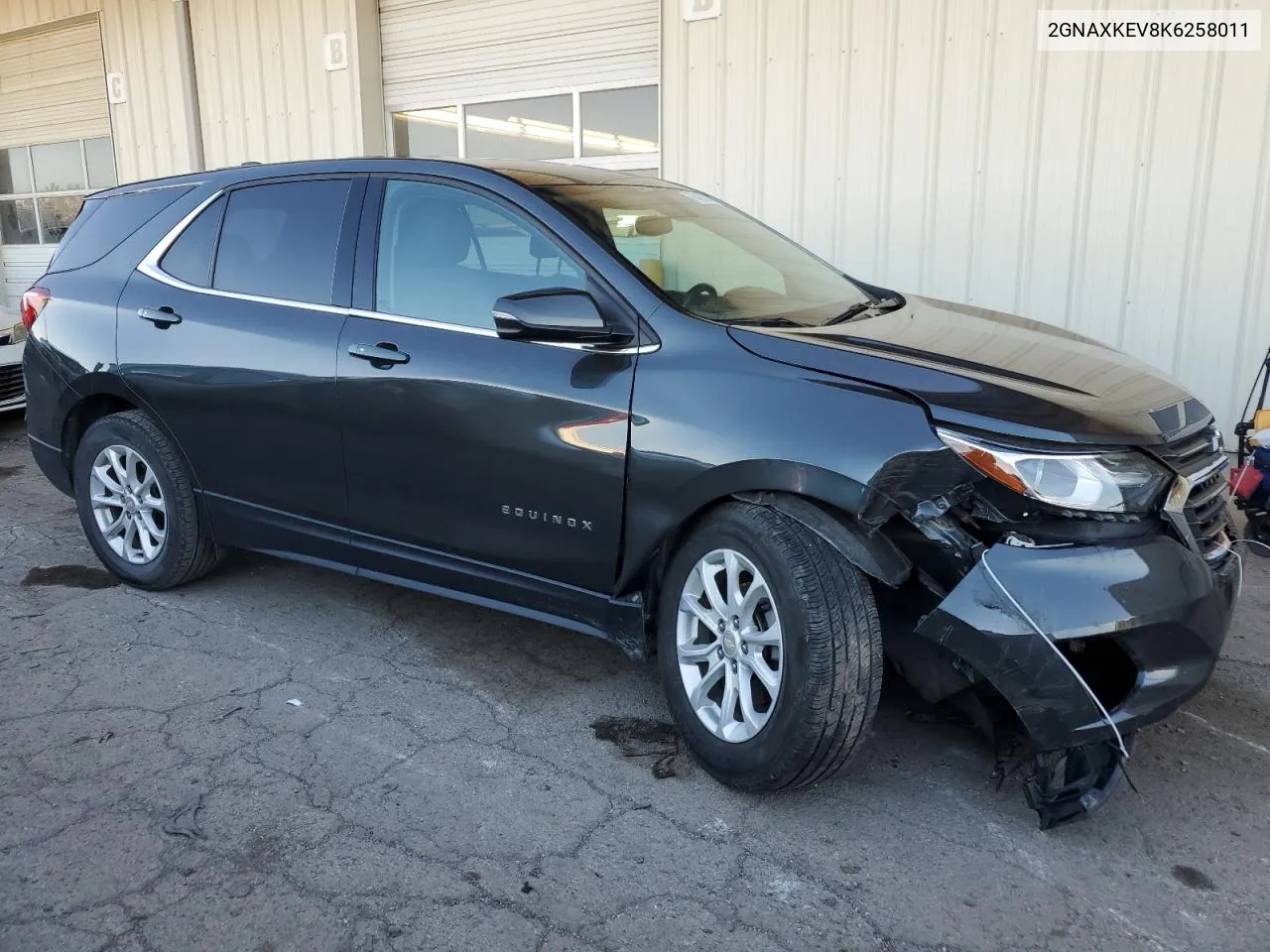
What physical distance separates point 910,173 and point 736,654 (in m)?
4.57

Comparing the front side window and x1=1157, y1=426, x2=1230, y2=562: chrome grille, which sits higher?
the front side window

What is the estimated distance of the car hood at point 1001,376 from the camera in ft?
8.20

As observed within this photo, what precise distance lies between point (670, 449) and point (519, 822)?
1.09 m

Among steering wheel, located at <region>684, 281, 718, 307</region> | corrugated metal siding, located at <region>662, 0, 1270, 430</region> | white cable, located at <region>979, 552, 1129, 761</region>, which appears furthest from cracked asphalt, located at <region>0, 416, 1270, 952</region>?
corrugated metal siding, located at <region>662, 0, 1270, 430</region>

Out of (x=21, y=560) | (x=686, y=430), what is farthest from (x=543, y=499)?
(x=21, y=560)

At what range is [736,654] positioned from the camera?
9.12 ft

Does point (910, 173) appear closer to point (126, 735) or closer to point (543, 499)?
point (543, 499)

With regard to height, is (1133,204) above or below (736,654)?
above

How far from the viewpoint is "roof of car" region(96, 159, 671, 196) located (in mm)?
3424

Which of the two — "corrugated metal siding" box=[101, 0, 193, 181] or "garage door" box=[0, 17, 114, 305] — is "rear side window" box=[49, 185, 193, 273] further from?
"garage door" box=[0, 17, 114, 305]

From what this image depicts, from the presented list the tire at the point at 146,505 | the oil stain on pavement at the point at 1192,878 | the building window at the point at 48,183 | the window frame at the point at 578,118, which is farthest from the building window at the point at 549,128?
the oil stain on pavement at the point at 1192,878

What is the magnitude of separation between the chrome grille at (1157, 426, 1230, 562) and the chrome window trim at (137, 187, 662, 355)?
1.42 m

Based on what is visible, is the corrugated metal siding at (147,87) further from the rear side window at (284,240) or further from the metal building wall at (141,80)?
the rear side window at (284,240)

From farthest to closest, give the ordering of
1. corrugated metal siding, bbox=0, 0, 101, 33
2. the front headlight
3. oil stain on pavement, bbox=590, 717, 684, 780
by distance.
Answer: corrugated metal siding, bbox=0, 0, 101, 33, oil stain on pavement, bbox=590, 717, 684, 780, the front headlight
